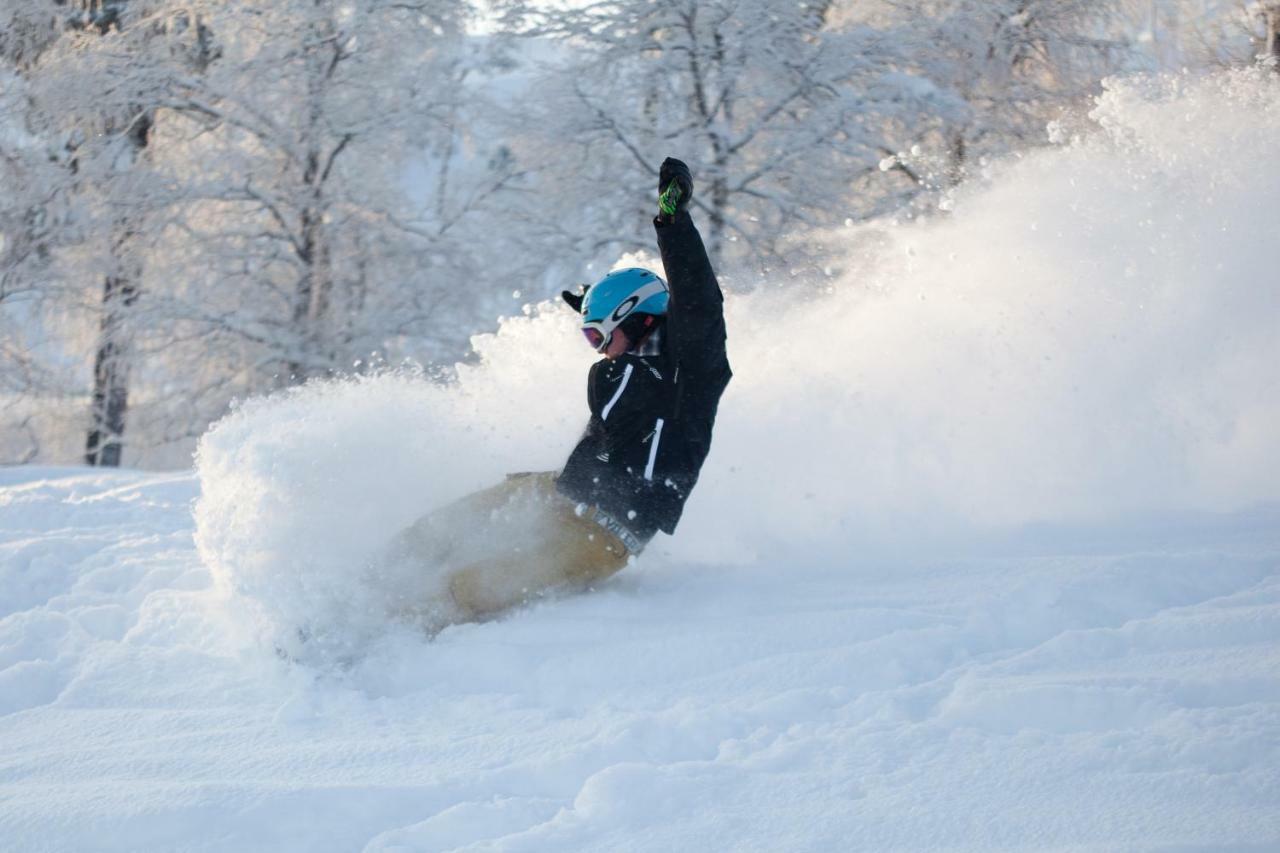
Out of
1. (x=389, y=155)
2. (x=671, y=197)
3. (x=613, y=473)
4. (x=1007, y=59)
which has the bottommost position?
(x=613, y=473)

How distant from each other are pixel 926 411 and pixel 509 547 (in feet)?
7.97

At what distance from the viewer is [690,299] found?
445 cm

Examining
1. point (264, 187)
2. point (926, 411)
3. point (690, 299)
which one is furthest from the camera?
point (264, 187)

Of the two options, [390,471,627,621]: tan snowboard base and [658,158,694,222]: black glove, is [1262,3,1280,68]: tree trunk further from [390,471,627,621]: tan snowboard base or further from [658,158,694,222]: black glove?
[390,471,627,621]: tan snowboard base

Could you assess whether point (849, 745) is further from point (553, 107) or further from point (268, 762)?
point (553, 107)

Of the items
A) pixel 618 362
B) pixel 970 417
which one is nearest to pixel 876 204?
pixel 970 417

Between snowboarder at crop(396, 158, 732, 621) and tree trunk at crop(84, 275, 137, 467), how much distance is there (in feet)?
40.1

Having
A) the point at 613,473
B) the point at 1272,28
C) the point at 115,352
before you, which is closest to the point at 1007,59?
the point at 1272,28

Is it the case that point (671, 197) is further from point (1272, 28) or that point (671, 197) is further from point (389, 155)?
point (1272, 28)

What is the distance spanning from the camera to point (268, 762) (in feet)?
11.3

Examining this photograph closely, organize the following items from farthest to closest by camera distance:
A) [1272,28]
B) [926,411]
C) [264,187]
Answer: [1272,28], [264,187], [926,411]

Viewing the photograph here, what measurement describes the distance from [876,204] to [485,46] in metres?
5.61

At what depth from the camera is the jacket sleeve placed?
14.3ft

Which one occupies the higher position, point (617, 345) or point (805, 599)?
point (617, 345)
